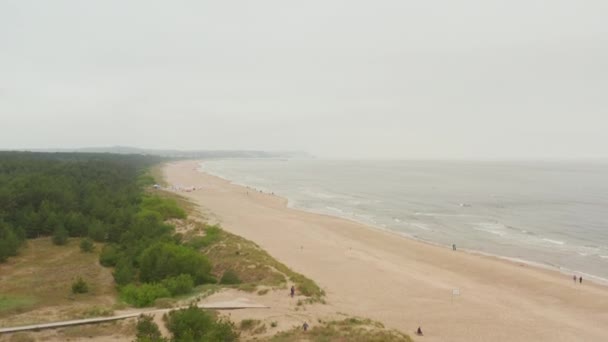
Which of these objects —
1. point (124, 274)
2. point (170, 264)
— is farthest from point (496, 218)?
point (124, 274)

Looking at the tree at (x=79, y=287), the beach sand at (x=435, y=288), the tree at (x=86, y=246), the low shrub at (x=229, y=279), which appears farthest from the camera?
the tree at (x=86, y=246)

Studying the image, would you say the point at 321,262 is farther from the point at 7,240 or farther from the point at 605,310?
the point at 7,240

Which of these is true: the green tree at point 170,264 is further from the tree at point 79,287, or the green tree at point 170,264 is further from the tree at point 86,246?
the tree at point 86,246

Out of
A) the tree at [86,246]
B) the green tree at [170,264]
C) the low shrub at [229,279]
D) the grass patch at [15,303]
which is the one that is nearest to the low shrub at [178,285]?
the green tree at [170,264]

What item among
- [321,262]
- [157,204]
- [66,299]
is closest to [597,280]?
[321,262]

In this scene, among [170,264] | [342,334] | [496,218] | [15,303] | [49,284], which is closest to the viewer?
[342,334]

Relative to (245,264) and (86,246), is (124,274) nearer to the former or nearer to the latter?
(245,264)

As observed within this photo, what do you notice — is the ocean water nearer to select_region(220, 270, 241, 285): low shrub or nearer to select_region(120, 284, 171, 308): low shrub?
select_region(220, 270, 241, 285): low shrub
